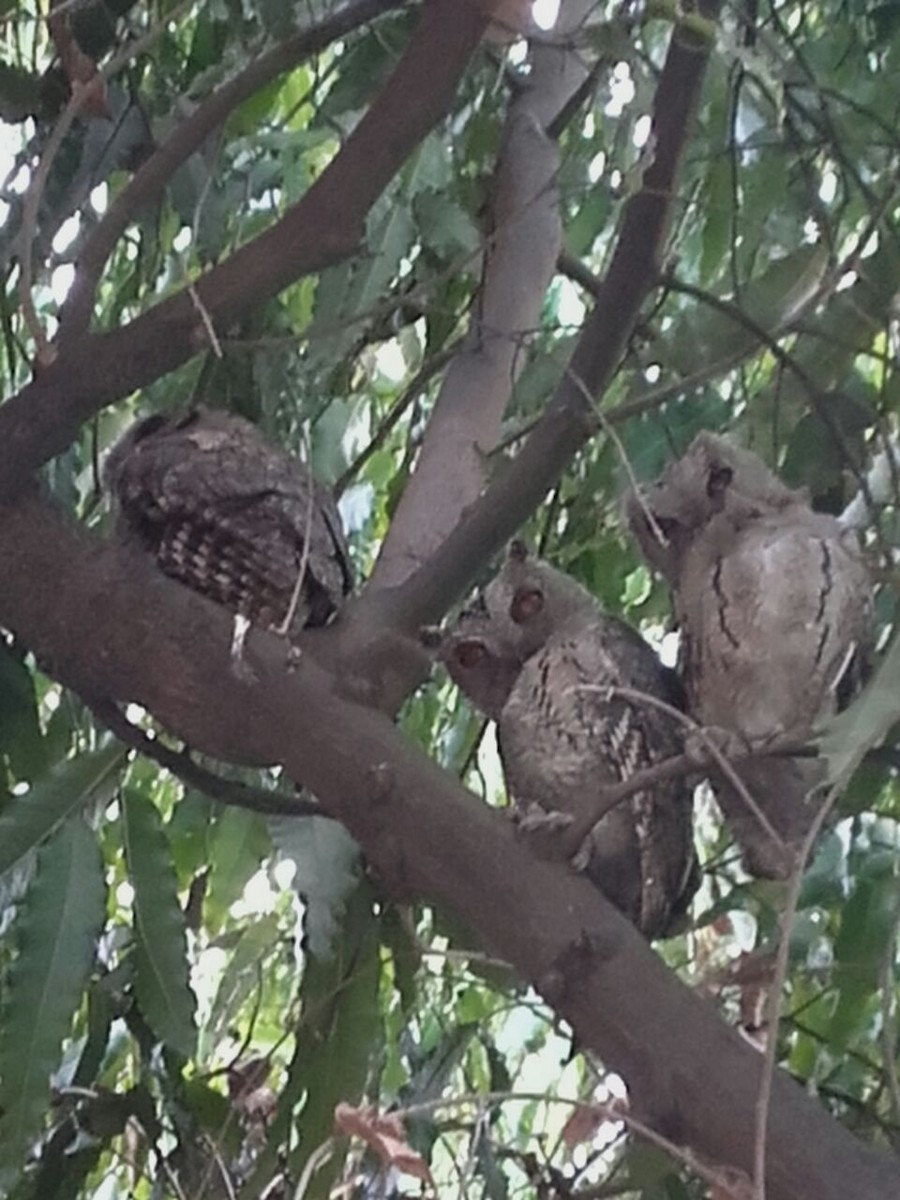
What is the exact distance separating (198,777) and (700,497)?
0.95ft

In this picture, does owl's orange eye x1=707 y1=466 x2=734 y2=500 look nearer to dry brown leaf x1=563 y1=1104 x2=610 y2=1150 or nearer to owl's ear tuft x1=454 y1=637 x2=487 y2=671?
owl's ear tuft x1=454 y1=637 x2=487 y2=671

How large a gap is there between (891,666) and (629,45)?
356mm

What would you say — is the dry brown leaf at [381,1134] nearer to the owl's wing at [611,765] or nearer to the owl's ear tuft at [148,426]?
the owl's wing at [611,765]

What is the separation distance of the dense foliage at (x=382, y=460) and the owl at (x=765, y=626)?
30 millimetres

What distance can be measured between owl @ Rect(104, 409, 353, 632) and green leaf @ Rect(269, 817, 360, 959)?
0.10 metres

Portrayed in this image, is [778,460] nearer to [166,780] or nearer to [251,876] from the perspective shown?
[251,876]

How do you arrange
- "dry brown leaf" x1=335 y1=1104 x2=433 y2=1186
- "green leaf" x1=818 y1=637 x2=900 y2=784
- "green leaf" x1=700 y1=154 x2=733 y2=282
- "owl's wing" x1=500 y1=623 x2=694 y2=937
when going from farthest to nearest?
1. "green leaf" x1=700 y1=154 x2=733 y2=282
2. "owl's wing" x1=500 y1=623 x2=694 y2=937
3. "dry brown leaf" x1=335 y1=1104 x2=433 y2=1186
4. "green leaf" x1=818 y1=637 x2=900 y2=784

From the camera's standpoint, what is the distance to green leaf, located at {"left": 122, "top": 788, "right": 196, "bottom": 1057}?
0.86m

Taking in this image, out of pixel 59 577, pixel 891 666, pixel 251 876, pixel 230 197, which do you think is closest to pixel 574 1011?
pixel 891 666

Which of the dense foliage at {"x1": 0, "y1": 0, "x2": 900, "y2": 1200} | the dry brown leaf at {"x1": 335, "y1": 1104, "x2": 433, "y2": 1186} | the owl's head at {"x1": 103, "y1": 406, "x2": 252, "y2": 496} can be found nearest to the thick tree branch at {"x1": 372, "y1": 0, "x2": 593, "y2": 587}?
the dense foliage at {"x1": 0, "y1": 0, "x2": 900, "y2": 1200}

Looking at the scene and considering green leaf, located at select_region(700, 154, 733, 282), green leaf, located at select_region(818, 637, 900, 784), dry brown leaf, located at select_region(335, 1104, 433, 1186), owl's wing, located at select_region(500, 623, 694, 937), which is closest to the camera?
green leaf, located at select_region(818, 637, 900, 784)

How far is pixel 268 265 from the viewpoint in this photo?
79cm

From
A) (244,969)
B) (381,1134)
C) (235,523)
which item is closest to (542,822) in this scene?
(381,1134)

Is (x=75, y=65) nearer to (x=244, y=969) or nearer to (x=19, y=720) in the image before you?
(x=19, y=720)
